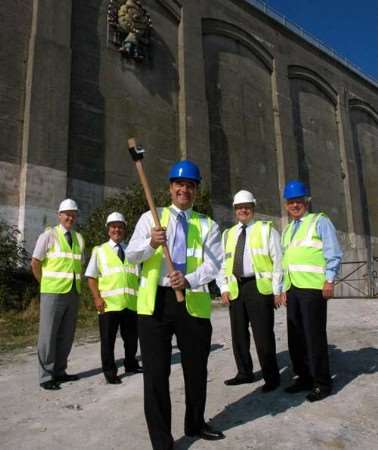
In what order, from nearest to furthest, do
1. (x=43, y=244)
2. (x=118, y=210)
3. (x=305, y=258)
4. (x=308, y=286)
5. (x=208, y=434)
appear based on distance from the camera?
(x=208, y=434)
(x=308, y=286)
(x=305, y=258)
(x=43, y=244)
(x=118, y=210)

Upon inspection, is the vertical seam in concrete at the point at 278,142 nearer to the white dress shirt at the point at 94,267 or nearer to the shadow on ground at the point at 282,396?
the shadow on ground at the point at 282,396

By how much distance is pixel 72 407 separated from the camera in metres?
3.94

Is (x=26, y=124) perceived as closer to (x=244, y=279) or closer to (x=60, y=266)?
(x=60, y=266)

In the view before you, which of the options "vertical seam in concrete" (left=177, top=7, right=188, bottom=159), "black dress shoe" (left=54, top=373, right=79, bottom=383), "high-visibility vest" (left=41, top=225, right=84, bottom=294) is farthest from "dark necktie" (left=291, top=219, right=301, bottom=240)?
"vertical seam in concrete" (left=177, top=7, right=188, bottom=159)

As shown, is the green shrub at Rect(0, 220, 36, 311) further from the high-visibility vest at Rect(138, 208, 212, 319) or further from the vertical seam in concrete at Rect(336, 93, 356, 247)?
the vertical seam in concrete at Rect(336, 93, 356, 247)

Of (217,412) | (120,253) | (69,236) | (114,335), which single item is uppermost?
(69,236)

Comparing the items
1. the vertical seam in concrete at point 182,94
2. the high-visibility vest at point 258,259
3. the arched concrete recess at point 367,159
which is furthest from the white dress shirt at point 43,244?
the arched concrete recess at point 367,159

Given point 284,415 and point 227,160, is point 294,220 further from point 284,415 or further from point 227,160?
point 227,160

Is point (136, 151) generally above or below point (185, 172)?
above

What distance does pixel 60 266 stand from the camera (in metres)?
5.06

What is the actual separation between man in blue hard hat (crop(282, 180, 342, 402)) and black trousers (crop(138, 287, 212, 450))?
130cm

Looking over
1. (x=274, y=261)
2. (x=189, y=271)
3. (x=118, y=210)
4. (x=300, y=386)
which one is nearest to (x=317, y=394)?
(x=300, y=386)

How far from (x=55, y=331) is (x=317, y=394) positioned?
2.92 m

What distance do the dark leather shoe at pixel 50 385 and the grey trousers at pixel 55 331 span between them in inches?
2.4
